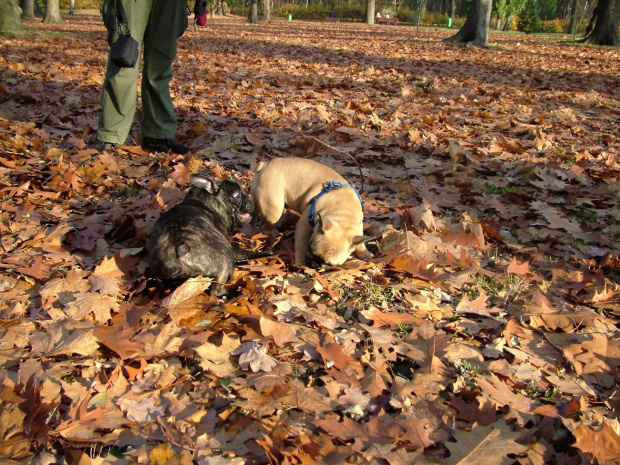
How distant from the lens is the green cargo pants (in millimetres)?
5262

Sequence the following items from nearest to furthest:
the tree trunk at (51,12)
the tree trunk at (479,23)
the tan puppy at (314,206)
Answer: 1. the tan puppy at (314,206)
2. the tree trunk at (479,23)
3. the tree trunk at (51,12)

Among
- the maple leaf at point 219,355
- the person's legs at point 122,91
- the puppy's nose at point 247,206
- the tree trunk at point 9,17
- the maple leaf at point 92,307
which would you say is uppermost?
the tree trunk at point 9,17

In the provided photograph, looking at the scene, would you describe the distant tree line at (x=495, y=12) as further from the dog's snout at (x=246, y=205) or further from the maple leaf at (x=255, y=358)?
the maple leaf at (x=255, y=358)

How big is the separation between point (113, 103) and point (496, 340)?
515cm

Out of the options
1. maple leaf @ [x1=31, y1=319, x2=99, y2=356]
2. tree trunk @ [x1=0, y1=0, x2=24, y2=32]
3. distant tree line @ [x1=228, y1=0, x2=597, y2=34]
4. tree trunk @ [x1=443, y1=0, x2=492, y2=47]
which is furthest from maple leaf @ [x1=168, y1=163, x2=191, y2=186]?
distant tree line @ [x1=228, y1=0, x2=597, y2=34]

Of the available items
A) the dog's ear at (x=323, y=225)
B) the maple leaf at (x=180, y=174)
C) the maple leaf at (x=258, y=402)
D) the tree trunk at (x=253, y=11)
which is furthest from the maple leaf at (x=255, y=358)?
the tree trunk at (x=253, y=11)

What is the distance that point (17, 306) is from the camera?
2.72 meters

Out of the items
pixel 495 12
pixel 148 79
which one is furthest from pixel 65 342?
pixel 495 12

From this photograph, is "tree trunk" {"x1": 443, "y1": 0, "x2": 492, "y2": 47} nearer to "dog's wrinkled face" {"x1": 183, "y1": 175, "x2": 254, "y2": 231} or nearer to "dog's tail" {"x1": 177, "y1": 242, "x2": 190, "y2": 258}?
"dog's wrinkled face" {"x1": 183, "y1": 175, "x2": 254, "y2": 231}

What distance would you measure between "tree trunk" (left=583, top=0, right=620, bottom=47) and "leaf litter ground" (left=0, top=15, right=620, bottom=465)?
22.0 metres

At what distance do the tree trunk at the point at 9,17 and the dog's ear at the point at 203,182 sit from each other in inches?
662

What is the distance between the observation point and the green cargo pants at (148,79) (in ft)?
17.3

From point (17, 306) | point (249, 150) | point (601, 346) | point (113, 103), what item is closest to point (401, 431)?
point (601, 346)

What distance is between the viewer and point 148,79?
5703mm
